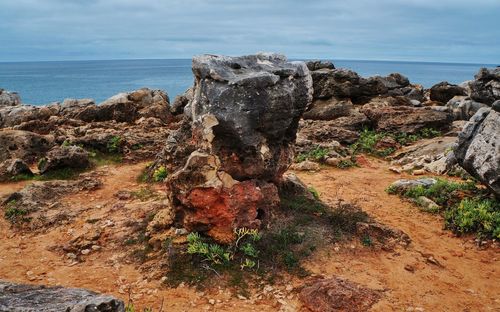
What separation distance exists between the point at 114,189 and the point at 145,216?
3874mm

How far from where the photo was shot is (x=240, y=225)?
967cm

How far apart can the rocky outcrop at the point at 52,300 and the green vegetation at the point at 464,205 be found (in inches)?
379

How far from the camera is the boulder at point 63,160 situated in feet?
53.7

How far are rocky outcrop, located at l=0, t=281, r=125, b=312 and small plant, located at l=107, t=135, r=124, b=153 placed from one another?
14327mm

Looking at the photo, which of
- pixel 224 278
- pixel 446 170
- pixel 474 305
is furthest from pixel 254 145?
pixel 446 170

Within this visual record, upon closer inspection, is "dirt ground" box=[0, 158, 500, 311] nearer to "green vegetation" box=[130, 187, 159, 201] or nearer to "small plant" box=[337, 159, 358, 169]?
"green vegetation" box=[130, 187, 159, 201]

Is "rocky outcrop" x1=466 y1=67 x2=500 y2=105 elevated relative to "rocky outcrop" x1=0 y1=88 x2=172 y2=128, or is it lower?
elevated

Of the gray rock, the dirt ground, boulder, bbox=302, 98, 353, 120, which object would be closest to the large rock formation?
the dirt ground

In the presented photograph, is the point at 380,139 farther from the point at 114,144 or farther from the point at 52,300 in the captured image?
the point at 52,300

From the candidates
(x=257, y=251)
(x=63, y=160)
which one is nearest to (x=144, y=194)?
(x=63, y=160)

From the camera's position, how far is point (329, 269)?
9172 mm

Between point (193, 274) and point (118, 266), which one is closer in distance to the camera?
point (193, 274)

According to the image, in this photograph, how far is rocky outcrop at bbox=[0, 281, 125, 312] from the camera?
4.54 metres

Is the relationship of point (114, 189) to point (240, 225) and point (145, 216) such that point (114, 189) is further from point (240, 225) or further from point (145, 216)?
point (240, 225)
